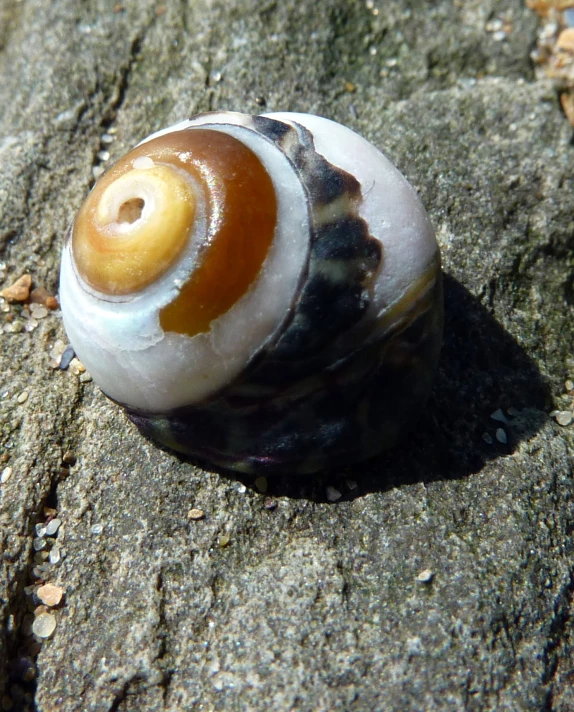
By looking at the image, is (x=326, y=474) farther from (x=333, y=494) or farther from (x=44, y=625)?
(x=44, y=625)

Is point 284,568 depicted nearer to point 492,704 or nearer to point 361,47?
point 492,704

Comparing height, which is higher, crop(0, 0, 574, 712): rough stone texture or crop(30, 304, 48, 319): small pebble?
crop(30, 304, 48, 319): small pebble

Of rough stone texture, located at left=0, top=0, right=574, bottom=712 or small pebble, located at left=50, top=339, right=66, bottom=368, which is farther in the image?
small pebble, located at left=50, top=339, right=66, bottom=368

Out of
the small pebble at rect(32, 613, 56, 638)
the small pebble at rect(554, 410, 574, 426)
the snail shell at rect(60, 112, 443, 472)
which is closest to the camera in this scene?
the snail shell at rect(60, 112, 443, 472)

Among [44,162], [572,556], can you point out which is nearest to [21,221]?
[44,162]

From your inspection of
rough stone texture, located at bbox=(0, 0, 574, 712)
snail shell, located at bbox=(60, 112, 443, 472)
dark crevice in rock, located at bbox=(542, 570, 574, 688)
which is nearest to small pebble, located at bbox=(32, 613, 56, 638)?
rough stone texture, located at bbox=(0, 0, 574, 712)

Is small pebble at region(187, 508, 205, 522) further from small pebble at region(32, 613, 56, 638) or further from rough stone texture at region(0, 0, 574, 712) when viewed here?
small pebble at region(32, 613, 56, 638)
